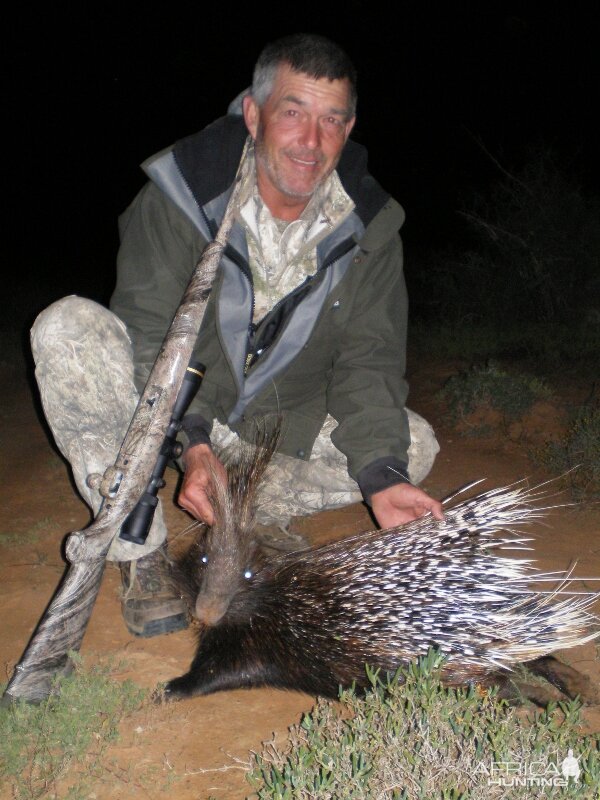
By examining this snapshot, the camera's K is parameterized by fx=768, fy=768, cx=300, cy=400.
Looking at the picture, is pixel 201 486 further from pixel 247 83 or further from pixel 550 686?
pixel 247 83

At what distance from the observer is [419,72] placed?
21.8 metres

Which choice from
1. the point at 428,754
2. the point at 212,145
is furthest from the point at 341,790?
the point at 212,145

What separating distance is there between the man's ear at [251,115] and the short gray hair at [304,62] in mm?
23

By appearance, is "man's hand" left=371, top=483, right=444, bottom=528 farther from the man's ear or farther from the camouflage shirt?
the man's ear

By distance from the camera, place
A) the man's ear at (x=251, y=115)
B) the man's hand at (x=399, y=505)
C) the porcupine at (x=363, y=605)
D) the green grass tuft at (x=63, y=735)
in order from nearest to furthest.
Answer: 1. the green grass tuft at (x=63, y=735)
2. the porcupine at (x=363, y=605)
3. the man's hand at (x=399, y=505)
4. the man's ear at (x=251, y=115)

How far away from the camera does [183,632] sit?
2.75 metres

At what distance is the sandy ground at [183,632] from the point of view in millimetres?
2092

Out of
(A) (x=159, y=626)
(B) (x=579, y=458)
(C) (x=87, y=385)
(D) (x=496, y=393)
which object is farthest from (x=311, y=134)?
(D) (x=496, y=393)

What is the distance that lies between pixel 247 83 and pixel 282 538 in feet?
55.8

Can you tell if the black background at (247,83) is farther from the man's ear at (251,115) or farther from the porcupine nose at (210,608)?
A: the porcupine nose at (210,608)

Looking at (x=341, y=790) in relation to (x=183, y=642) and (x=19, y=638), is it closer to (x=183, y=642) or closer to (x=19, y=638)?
(x=183, y=642)

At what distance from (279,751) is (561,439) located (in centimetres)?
334

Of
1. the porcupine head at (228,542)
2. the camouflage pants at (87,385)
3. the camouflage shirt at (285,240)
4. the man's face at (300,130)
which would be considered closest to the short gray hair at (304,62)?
the man's face at (300,130)

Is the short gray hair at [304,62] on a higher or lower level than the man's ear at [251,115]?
higher
